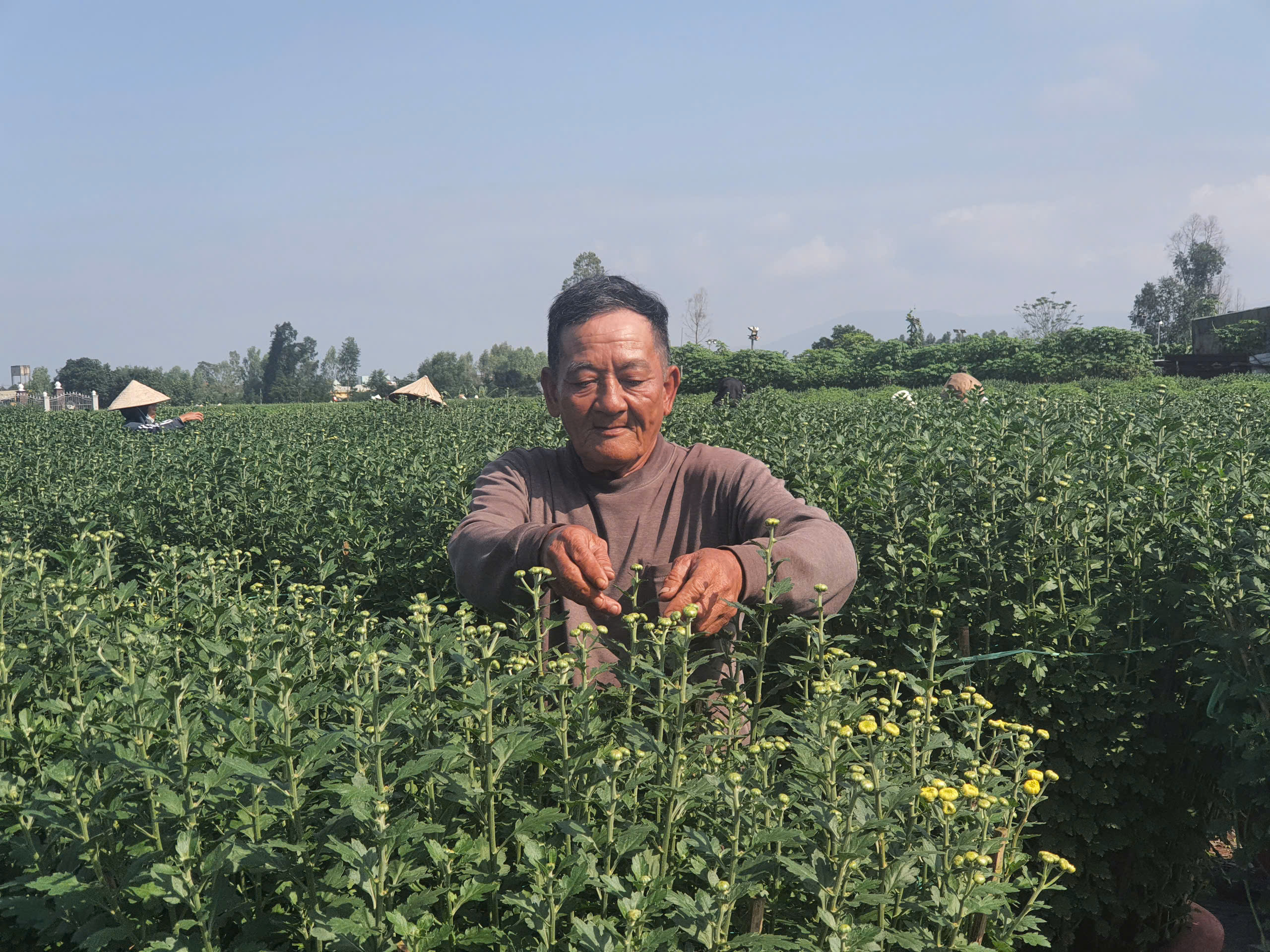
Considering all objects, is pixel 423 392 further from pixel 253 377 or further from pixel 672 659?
pixel 253 377

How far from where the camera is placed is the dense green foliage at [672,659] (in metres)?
1.55

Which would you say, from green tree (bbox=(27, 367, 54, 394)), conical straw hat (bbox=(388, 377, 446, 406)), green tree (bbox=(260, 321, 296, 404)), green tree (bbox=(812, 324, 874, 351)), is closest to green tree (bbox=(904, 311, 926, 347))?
green tree (bbox=(812, 324, 874, 351))

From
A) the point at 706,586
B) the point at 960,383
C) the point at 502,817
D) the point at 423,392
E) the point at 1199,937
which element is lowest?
the point at 1199,937

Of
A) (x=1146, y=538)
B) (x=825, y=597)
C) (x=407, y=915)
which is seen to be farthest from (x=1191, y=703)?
(x=407, y=915)

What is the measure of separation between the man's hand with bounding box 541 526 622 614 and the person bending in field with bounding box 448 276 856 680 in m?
0.16

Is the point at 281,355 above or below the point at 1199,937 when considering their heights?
above

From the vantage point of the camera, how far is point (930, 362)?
39469 mm

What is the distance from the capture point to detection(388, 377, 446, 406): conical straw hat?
26422 millimetres

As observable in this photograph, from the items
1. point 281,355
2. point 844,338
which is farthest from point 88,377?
point 844,338

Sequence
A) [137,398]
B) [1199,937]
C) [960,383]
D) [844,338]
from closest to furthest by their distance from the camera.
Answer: [1199,937]
[960,383]
[137,398]
[844,338]

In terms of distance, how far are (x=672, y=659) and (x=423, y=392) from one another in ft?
83.9

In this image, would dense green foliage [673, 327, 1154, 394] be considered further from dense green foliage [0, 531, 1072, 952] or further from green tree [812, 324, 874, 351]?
dense green foliage [0, 531, 1072, 952]

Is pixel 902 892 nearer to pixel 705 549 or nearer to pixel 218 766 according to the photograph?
pixel 705 549

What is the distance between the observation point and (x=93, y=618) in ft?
8.70
